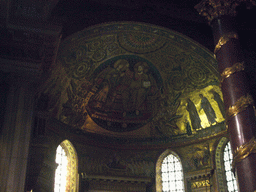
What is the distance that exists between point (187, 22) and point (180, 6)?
4.42ft

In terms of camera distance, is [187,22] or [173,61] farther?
[173,61]

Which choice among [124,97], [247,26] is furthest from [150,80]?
[247,26]

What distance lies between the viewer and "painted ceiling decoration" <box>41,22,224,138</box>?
16.8 meters

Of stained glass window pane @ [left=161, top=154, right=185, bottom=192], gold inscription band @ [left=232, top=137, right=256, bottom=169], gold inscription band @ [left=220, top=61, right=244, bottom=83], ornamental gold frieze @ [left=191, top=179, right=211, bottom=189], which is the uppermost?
gold inscription band @ [left=220, top=61, right=244, bottom=83]

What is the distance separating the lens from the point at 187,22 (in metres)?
16.5

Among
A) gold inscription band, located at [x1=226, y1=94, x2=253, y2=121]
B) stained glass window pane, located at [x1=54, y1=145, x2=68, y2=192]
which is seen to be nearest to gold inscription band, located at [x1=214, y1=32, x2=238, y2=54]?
gold inscription band, located at [x1=226, y1=94, x2=253, y2=121]

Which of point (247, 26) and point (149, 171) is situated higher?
point (247, 26)

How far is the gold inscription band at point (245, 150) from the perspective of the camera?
987 centimetres

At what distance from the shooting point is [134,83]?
1955cm

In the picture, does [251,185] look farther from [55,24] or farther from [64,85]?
[64,85]

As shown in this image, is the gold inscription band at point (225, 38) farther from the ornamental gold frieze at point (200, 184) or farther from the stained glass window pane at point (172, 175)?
the stained glass window pane at point (172, 175)

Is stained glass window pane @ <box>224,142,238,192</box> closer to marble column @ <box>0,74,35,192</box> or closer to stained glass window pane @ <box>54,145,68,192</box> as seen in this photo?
stained glass window pane @ <box>54,145,68,192</box>

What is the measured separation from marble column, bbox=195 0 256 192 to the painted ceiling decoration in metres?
4.29

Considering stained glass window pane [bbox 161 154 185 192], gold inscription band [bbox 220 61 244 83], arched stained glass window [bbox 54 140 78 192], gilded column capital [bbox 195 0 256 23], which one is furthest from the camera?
stained glass window pane [bbox 161 154 185 192]
